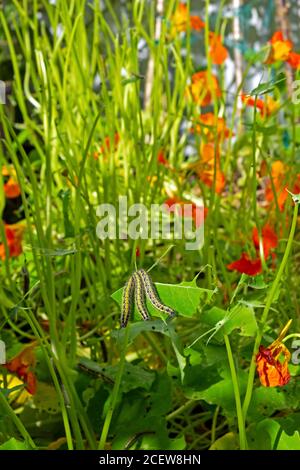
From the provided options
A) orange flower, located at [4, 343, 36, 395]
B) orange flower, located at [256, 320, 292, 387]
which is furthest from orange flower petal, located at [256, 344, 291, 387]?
orange flower, located at [4, 343, 36, 395]

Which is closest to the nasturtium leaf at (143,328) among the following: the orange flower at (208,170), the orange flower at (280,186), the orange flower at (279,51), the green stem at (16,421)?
the green stem at (16,421)

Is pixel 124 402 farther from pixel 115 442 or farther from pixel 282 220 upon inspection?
pixel 282 220

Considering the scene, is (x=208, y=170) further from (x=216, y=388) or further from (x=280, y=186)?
(x=216, y=388)

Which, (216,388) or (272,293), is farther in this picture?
(216,388)

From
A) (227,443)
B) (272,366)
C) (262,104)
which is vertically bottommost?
(227,443)

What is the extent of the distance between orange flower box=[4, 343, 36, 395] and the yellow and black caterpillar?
325 mm

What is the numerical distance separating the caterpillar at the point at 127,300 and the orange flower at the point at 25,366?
0.32 metres

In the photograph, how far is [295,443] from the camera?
Answer: 2.45ft

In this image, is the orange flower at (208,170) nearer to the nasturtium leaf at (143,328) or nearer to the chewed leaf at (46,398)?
the chewed leaf at (46,398)

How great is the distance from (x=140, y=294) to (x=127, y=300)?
0.05 ft

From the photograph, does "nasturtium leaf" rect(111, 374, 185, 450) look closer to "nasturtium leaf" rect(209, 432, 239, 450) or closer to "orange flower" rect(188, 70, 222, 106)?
"nasturtium leaf" rect(209, 432, 239, 450)

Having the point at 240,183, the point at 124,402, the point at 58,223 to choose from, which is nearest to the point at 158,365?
the point at 124,402

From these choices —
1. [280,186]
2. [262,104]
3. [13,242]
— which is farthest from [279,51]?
[13,242]

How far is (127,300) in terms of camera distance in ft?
2.13
